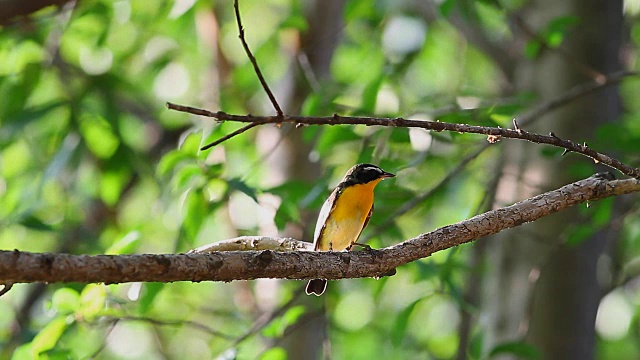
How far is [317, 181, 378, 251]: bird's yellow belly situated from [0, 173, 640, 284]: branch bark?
7.50ft

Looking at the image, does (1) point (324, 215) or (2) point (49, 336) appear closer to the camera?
(2) point (49, 336)

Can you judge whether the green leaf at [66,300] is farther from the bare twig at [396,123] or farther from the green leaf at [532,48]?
the green leaf at [532,48]

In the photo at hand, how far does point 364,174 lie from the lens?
5066 mm

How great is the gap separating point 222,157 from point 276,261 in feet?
15.5

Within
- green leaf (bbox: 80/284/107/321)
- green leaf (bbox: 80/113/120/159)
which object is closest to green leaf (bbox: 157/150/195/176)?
green leaf (bbox: 80/284/107/321)

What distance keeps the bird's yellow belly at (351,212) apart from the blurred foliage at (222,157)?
93 millimetres

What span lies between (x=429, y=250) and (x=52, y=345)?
98.1 inches

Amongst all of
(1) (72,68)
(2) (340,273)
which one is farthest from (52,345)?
(1) (72,68)

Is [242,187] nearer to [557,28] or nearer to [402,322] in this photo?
[402,322]

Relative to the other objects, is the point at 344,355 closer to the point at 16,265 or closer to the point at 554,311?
the point at 554,311

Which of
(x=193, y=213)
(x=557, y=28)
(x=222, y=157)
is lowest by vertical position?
(x=222, y=157)

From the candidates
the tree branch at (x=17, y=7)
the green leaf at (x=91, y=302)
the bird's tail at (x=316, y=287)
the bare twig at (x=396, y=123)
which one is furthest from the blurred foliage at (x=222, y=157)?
the bare twig at (x=396, y=123)

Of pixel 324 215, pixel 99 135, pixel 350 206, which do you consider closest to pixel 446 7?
pixel 350 206

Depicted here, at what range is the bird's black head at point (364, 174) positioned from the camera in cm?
493
